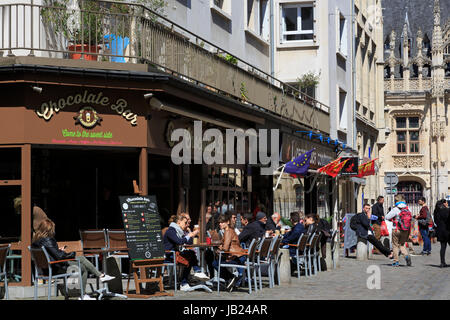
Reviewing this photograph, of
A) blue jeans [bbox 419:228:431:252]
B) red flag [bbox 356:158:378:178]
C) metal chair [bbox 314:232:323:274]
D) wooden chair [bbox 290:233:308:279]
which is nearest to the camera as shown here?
wooden chair [bbox 290:233:308:279]

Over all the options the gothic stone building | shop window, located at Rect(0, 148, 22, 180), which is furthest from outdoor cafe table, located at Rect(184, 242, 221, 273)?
the gothic stone building

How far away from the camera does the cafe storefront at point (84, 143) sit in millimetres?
15812

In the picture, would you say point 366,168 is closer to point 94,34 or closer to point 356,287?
point 356,287

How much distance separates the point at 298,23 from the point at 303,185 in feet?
21.5

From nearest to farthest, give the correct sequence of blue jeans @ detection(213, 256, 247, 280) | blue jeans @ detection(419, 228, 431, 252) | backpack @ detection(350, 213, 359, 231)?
blue jeans @ detection(213, 256, 247, 280) → backpack @ detection(350, 213, 359, 231) → blue jeans @ detection(419, 228, 431, 252)

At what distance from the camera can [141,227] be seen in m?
15.0

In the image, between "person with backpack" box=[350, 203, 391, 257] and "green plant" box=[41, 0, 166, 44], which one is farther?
"person with backpack" box=[350, 203, 391, 257]

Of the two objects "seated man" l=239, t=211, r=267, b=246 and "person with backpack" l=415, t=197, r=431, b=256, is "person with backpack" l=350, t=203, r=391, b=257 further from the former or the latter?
"seated man" l=239, t=211, r=267, b=246

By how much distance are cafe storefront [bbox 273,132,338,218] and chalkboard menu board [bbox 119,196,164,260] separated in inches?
482

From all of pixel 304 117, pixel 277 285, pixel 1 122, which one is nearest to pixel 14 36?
pixel 1 122

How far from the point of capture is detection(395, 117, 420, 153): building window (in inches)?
3100

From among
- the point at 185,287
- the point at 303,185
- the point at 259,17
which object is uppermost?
the point at 259,17

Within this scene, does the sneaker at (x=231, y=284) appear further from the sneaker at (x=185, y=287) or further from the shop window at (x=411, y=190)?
the shop window at (x=411, y=190)

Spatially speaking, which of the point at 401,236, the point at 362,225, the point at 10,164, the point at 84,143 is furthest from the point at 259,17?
the point at 10,164
